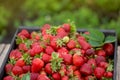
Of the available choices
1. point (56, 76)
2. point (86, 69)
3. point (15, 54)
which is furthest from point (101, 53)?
point (15, 54)

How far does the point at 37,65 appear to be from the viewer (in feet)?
4.94

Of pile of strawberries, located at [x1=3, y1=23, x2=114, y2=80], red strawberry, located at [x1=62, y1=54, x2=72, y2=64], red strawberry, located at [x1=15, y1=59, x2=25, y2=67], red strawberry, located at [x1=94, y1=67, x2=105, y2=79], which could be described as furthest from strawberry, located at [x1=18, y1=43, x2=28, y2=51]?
red strawberry, located at [x1=94, y1=67, x2=105, y2=79]

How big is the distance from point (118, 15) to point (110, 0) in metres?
0.15

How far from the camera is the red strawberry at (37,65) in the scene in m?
1.51

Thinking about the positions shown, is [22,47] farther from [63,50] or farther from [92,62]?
[92,62]

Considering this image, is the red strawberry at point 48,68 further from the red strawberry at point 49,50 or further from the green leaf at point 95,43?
the green leaf at point 95,43

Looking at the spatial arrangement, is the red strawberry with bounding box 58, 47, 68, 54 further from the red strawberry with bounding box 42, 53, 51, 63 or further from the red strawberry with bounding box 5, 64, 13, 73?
the red strawberry with bounding box 5, 64, 13, 73

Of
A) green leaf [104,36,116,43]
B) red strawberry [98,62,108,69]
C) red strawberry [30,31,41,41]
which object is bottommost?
red strawberry [98,62,108,69]

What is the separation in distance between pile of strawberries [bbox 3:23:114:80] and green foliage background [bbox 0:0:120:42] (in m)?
1.38

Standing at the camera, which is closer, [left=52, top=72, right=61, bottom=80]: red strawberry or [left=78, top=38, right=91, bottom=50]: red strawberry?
[left=52, top=72, right=61, bottom=80]: red strawberry

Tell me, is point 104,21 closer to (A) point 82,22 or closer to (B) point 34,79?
(A) point 82,22

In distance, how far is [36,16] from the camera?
341 cm

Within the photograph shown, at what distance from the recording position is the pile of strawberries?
1.49m

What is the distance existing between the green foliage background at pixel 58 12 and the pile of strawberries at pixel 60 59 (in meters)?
1.38
